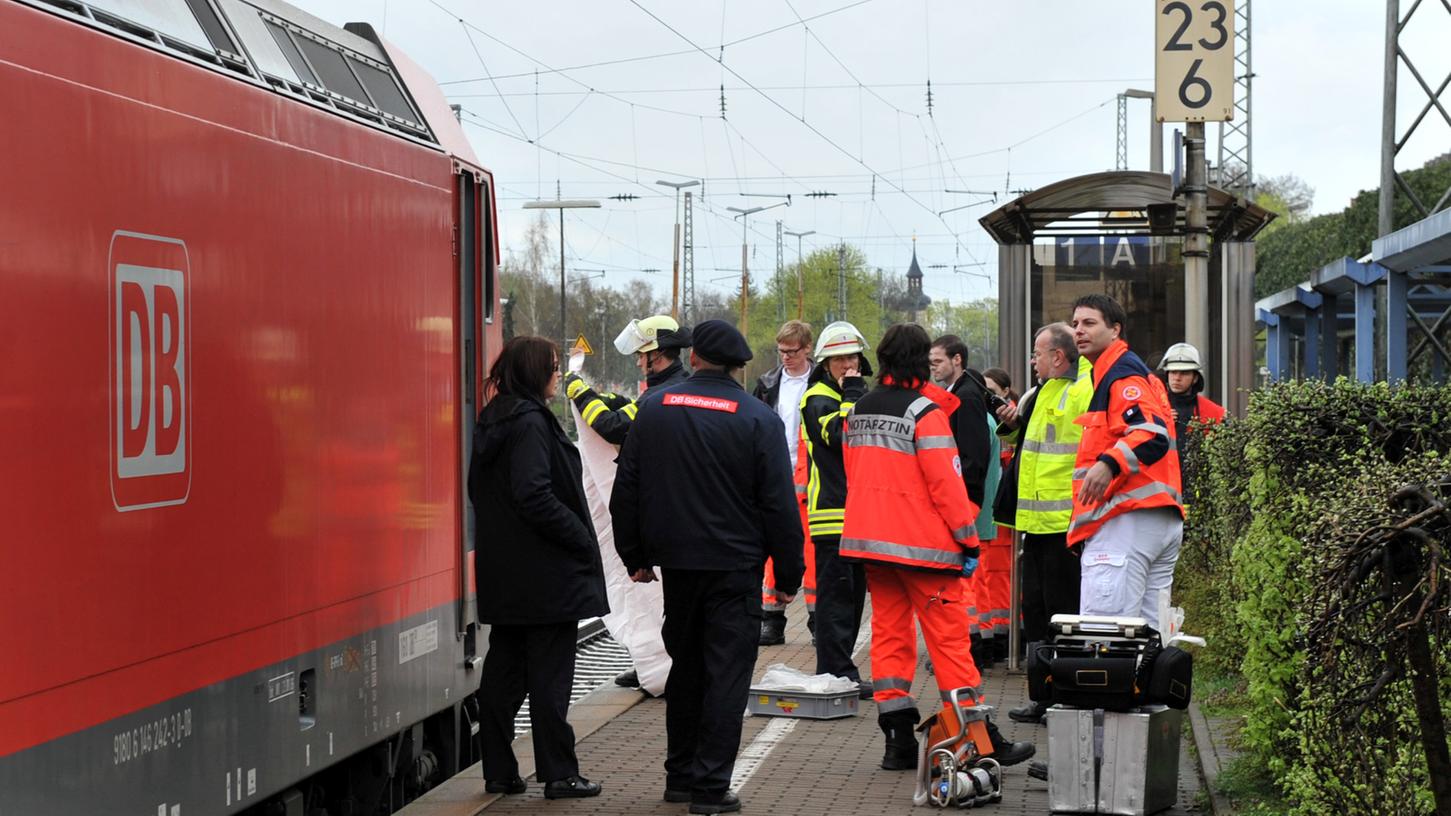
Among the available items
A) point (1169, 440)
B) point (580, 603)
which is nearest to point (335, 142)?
point (580, 603)

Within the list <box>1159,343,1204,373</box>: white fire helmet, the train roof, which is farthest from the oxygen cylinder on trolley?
<box>1159,343,1204,373</box>: white fire helmet

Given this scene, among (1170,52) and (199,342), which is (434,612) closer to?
(199,342)

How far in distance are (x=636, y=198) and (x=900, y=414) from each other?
41902mm

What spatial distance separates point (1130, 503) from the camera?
759cm

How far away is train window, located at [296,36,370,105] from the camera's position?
689 cm

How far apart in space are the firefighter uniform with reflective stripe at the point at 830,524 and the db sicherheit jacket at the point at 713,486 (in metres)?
2.18

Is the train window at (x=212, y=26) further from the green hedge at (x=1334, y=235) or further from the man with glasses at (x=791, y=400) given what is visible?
the green hedge at (x=1334, y=235)

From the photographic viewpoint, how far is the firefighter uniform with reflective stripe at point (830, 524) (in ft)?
31.6

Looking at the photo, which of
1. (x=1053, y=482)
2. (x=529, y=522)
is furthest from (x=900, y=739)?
(x=529, y=522)

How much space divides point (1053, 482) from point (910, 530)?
1890mm

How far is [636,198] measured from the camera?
49.1 m

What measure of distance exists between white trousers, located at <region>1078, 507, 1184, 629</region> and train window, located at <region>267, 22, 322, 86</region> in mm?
3797

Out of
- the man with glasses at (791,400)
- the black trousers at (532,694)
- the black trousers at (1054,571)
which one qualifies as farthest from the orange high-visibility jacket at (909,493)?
the man with glasses at (791,400)

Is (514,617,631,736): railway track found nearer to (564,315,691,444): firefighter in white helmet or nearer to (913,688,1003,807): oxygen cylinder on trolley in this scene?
(564,315,691,444): firefighter in white helmet
